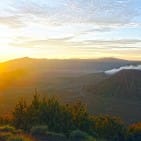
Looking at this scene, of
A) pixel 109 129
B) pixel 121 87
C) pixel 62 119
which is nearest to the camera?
pixel 62 119

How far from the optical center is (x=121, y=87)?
18900cm

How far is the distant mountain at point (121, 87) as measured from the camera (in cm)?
18188

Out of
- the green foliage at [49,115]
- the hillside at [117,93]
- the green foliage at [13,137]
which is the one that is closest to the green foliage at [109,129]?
the green foliage at [49,115]

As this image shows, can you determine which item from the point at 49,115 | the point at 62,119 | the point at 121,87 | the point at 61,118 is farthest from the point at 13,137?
the point at 121,87

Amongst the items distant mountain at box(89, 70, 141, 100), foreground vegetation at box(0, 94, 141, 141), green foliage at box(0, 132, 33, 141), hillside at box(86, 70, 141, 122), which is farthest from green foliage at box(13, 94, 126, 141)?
distant mountain at box(89, 70, 141, 100)

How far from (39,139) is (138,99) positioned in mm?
154309

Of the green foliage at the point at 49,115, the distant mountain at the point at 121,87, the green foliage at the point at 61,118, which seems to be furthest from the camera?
the distant mountain at the point at 121,87

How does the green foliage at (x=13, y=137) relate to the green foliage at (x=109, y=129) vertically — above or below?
above

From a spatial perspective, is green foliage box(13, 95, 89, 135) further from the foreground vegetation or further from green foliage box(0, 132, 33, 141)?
green foliage box(0, 132, 33, 141)

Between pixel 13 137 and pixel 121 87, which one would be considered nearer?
pixel 13 137

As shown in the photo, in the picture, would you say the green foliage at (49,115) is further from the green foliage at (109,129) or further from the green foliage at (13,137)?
the green foliage at (13,137)

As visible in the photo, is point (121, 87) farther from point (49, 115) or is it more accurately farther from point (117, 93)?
point (49, 115)

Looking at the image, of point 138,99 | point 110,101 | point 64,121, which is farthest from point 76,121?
point 138,99

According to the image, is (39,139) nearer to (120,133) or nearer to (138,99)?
(120,133)
